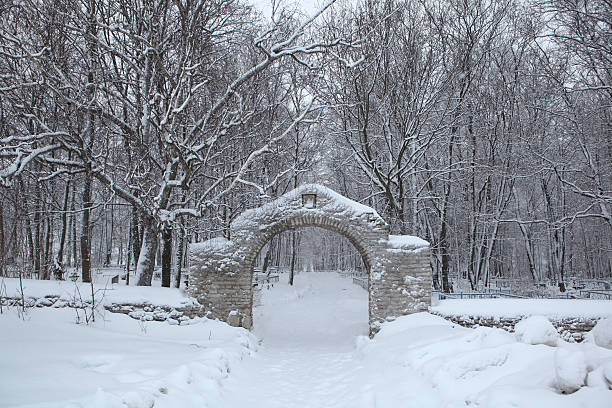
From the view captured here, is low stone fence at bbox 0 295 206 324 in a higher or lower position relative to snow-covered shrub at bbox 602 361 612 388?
lower

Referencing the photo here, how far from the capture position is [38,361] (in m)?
4.05

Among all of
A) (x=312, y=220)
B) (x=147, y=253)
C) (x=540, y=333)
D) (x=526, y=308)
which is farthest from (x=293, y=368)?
(x=526, y=308)

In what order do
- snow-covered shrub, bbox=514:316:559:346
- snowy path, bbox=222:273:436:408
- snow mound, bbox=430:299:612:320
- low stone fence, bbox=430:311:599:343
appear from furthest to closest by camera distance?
snow mound, bbox=430:299:612:320
low stone fence, bbox=430:311:599:343
snowy path, bbox=222:273:436:408
snow-covered shrub, bbox=514:316:559:346

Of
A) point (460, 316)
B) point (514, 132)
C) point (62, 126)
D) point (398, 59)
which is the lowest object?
point (460, 316)

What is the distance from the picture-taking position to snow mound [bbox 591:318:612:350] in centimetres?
405

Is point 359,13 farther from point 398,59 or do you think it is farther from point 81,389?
point 81,389

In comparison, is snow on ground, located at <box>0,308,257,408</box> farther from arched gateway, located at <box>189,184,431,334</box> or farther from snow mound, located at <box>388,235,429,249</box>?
snow mound, located at <box>388,235,429,249</box>

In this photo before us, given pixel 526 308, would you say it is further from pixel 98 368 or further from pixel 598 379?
pixel 98 368

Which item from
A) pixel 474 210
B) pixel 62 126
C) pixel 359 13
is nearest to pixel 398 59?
pixel 359 13

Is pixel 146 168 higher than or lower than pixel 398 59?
lower

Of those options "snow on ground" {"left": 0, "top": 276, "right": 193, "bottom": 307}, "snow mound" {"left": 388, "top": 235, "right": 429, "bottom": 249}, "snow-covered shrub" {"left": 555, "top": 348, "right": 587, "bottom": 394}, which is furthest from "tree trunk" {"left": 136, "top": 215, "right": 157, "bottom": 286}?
"snow-covered shrub" {"left": 555, "top": 348, "right": 587, "bottom": 394}

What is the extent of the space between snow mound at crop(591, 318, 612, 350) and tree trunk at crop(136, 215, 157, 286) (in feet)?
31.5

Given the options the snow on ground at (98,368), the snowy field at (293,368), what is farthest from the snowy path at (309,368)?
the snow on ground at (98,368)

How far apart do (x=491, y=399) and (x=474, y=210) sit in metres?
14.3
